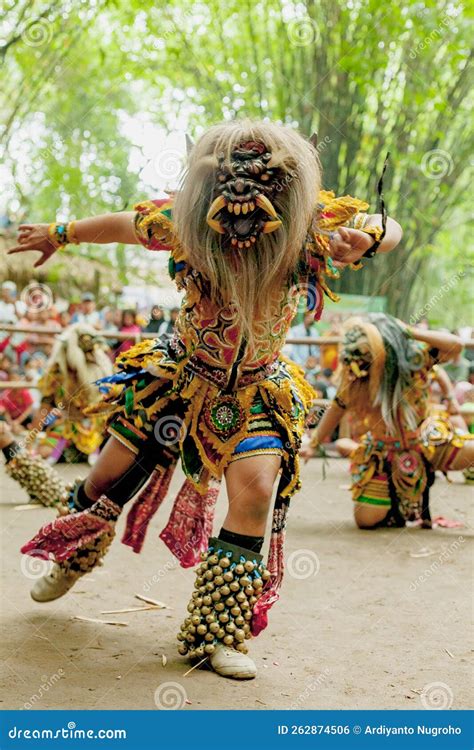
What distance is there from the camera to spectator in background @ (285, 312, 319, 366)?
9422 mm

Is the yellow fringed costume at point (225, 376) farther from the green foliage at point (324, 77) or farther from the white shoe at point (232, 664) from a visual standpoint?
the green foliage at point (324, 77)

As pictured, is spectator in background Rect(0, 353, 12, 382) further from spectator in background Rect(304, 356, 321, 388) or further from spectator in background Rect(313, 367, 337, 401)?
spectator in background Rect(313, 367, 337, 401)

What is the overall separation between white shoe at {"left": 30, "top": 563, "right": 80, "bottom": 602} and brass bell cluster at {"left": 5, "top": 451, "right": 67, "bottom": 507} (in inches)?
79.8

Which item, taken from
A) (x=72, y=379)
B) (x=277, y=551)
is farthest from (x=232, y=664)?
(x=72, y=379)

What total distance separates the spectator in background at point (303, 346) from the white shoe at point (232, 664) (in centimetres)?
642

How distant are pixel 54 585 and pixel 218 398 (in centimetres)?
101

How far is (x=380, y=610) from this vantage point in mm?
3514

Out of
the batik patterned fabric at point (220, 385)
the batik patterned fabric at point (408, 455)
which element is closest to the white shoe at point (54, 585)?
the batik patterned fabric at point (220, 385)

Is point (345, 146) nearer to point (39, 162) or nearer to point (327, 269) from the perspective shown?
point (39, 162)

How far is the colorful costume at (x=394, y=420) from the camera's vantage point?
5031mm

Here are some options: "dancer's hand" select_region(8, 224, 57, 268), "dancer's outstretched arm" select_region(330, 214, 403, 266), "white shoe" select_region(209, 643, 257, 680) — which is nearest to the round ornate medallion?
"dancer's outstretched arm" select_region(330, 214, 403, 266)

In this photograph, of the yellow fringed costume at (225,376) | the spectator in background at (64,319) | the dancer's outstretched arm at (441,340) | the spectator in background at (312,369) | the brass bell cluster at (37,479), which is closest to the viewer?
the yellow fringed costume at (225,376)

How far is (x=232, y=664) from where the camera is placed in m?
2.70
